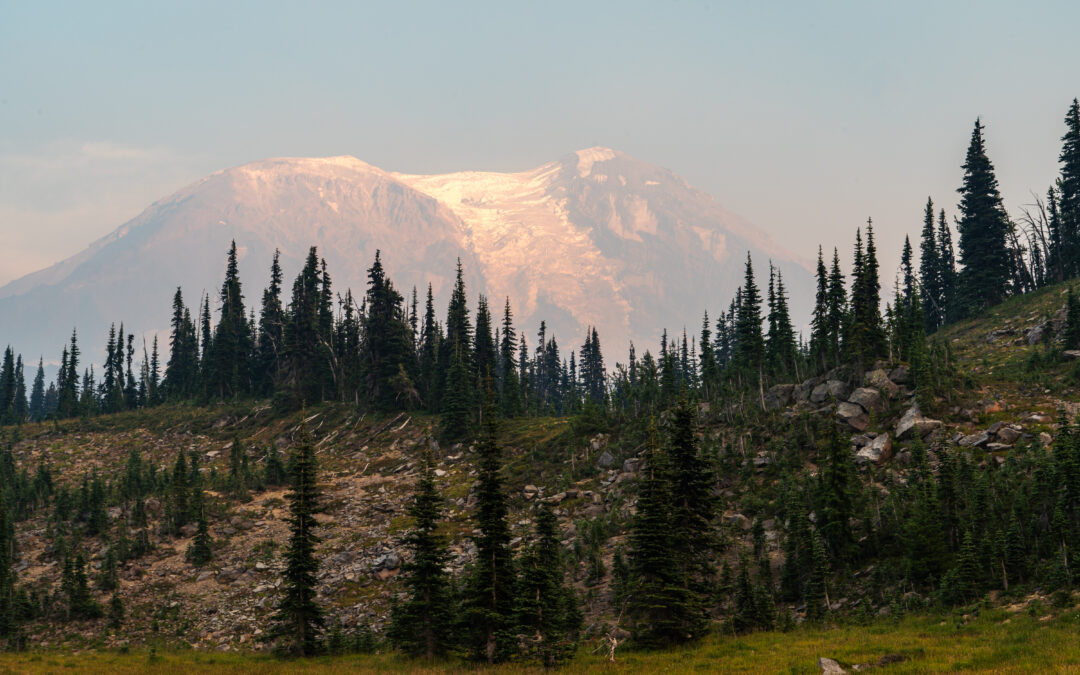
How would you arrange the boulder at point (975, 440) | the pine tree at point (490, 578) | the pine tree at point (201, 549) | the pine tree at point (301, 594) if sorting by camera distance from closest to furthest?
the pine tree at point (490, 578), the pine tree at point (301, 594), the boulder at point (975, 440), the pine tree at point (201, 549)

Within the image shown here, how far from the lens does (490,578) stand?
120ft

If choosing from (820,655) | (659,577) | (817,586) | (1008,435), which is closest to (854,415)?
(1008,435)

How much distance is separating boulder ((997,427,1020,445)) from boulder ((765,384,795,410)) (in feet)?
67.8

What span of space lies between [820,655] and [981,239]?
8389cm

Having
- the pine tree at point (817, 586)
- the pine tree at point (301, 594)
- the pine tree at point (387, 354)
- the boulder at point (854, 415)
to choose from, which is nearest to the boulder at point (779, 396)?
the boulder at point (854, 415)

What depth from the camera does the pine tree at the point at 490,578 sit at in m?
35.9

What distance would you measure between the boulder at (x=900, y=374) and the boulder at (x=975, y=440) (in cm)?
1078

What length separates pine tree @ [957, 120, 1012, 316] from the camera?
92938mm

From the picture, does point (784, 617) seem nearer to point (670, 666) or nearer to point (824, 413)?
point (670, 666)

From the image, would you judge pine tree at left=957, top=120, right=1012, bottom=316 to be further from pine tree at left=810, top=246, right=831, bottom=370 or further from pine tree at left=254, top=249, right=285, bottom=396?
pine tree at left=254, top=249, right=285, bottom=396

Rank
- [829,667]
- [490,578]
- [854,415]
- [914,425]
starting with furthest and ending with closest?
[854,415] < [914,425] < [490,578] < [829,667]

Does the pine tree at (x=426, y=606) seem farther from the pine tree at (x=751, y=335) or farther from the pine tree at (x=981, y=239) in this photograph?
the pine tree at (x=981, y=239)

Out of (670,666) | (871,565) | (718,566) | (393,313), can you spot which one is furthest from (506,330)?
(670,666)

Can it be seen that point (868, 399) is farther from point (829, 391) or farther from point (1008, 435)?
point (1008, 435)
